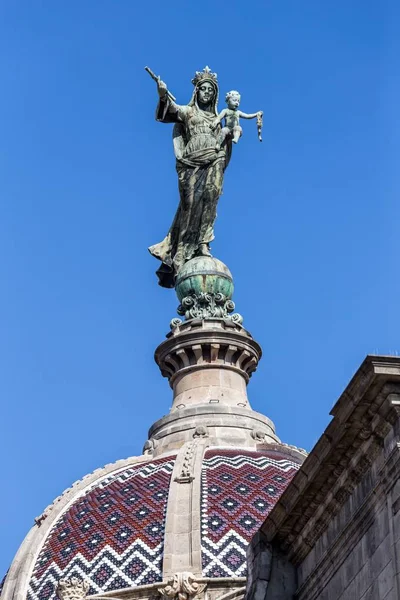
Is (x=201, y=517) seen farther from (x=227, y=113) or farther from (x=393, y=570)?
(x=393, y=570)

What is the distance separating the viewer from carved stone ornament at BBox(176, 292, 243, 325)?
140ft

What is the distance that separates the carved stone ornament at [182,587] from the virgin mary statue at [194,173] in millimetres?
10758

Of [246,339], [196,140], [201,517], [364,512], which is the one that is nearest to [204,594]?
[201,517]

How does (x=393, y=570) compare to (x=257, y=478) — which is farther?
(x=257, y=478)

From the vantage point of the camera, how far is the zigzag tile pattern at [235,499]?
35.9m

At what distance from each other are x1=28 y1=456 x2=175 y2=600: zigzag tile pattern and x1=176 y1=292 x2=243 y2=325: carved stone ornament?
458 cm

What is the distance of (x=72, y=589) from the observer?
35375mm

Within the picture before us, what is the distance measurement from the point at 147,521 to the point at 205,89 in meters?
13.2

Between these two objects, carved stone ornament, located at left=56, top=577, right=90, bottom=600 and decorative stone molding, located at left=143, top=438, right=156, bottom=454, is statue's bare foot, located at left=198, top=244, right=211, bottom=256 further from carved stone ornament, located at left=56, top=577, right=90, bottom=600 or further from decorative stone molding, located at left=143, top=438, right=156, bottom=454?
carved stone ornament, located at left=56, top=577, right=90, bottom=600

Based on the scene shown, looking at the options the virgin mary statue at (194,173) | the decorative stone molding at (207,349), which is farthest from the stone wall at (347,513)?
the virgin mary statue at (194,173)

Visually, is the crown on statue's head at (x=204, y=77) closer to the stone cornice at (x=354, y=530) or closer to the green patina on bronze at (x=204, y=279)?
the green patina on bronze at (x=204, y=279)

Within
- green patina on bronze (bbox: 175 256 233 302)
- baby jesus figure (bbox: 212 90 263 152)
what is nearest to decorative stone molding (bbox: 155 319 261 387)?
green patina on bronze (bbox: 175 256 233 302)

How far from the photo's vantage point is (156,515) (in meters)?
37.1

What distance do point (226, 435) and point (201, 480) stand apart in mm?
1973
